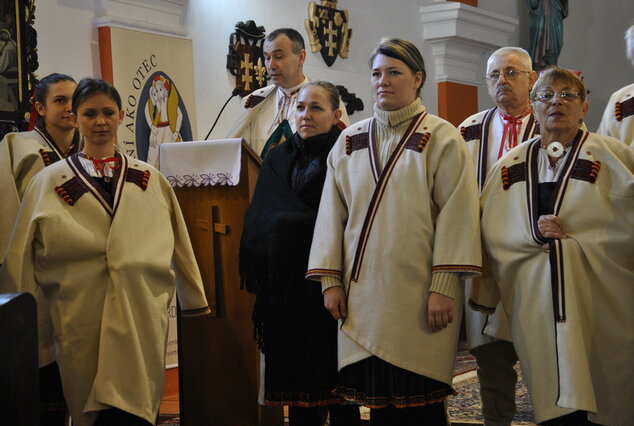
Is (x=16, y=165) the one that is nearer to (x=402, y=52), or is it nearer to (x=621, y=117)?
(x=402, y=52)

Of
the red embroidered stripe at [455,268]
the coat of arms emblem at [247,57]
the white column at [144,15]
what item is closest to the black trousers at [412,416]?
the red embroidered stripe at [455,268]

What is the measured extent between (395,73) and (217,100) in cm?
362

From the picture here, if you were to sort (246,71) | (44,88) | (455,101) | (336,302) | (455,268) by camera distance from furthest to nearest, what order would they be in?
(455,101) → (246,71) → (44,88) → (336,302) → (455,268)

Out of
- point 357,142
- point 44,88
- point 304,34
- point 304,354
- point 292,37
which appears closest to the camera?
point 357,142

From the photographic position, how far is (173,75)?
6543 mm

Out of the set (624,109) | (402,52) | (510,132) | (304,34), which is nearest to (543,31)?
(304,34)

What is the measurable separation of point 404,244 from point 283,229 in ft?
1.87

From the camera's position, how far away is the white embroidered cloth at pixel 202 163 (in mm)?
4391

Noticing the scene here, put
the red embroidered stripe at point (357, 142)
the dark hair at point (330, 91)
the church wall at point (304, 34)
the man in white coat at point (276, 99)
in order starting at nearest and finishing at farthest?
the red embroidered stripe at point (357, 142)
the dark hair at point (330, 91)
the man in white coat at point (276, 99)
the church wall at point (304, 34)

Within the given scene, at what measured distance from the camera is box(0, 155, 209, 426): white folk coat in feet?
11.8

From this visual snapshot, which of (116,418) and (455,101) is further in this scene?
(455,101)

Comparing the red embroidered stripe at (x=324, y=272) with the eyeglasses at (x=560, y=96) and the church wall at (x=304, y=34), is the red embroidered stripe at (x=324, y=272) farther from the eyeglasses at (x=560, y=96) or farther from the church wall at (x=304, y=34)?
the church wall at (x=304, y=34)

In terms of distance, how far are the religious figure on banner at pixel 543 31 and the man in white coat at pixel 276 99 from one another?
6.26 m

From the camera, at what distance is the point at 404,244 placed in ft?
11.5
